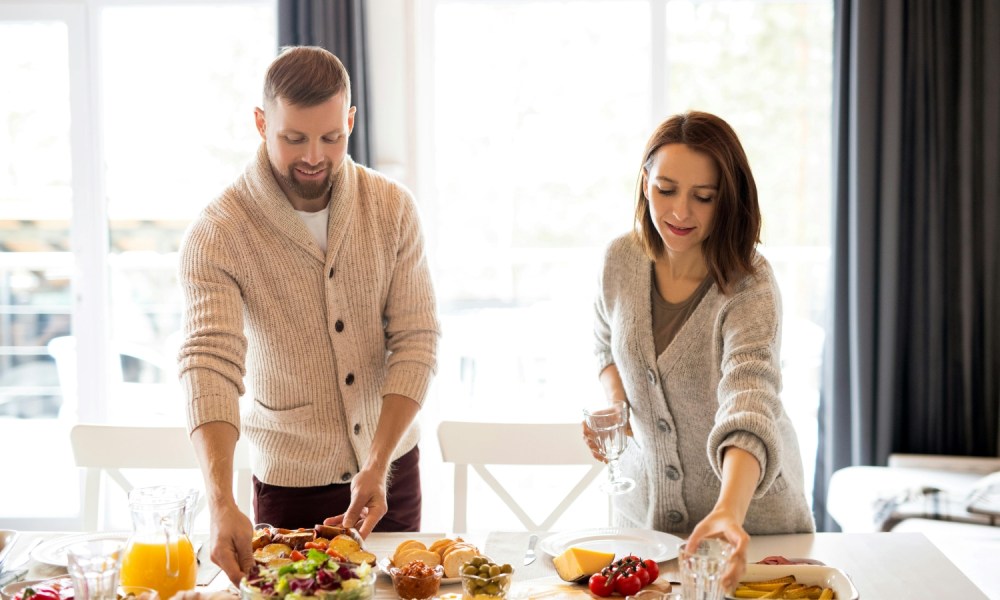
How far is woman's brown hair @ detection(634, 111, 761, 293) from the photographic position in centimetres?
187

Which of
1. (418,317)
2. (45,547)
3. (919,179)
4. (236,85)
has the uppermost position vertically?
(236,85)

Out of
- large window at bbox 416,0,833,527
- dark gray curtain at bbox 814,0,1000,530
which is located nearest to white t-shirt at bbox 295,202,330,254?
large window at bbox 416,0,833,527

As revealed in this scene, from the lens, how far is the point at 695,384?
1.93 meters

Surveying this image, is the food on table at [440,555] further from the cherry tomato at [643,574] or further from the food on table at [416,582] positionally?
the cherry tomato at [643,574]

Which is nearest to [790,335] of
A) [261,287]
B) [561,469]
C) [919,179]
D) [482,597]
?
[919,179]

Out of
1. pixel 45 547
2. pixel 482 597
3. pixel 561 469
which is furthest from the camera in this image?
pixel 561 469

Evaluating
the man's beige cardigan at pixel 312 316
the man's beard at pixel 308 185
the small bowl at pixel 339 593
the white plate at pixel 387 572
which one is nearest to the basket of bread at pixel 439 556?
the white plate at pixel 387 572

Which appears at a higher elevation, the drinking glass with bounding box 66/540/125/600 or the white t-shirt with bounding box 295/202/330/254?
the white t-shirt with bounding box 295/202/330/254

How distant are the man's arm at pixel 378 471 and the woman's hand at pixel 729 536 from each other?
2.01 feet

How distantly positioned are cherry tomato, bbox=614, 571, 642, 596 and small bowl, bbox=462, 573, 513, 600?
7.9 inches

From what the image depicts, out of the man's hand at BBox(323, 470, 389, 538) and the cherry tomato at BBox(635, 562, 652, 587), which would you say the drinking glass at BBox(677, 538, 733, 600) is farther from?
the man's hand at BBox(323, 470, 389, 538)

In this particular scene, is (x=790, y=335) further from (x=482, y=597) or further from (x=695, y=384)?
(x=482, y=597)

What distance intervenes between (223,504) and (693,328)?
909 millimetres

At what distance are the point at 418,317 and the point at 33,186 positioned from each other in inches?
113
